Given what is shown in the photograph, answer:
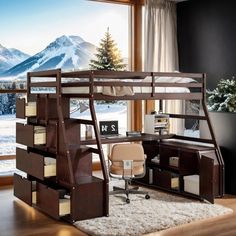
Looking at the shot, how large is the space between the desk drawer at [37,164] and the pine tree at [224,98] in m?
2.33

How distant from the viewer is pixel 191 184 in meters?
5.07

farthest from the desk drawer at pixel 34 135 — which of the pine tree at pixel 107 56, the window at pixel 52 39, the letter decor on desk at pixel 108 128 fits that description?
the pine tree at pixel 107 56

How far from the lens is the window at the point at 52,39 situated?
6.22 metres

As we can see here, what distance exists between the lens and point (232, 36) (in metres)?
6.19

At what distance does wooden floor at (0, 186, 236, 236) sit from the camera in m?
3.85

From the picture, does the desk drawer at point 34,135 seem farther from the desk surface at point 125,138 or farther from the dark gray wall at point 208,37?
the dark gray wall at point 208,37

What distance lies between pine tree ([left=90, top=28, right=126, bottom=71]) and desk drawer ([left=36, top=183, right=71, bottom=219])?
3034 millimetres

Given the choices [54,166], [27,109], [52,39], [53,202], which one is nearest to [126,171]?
[54,166]

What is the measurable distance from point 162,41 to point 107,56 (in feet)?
3.11

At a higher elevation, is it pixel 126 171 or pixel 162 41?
pixel 162 41

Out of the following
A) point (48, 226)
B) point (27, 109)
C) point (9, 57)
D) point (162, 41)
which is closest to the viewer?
point (48, 226)

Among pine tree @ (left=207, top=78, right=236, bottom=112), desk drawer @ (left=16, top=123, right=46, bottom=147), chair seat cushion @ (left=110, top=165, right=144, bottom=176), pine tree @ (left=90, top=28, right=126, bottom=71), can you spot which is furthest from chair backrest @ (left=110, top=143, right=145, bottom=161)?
pine tree @ (left=90, top=28, right=126, bottom=71)

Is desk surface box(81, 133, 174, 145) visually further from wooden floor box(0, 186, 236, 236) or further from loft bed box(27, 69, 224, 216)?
wooden floor box(0, 186, 236, 236)

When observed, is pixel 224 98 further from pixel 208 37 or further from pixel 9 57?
pixel 9 57
